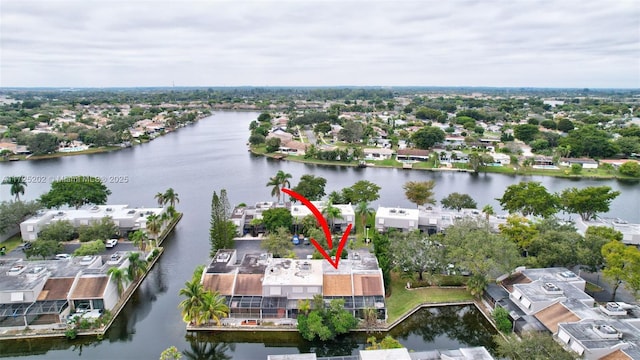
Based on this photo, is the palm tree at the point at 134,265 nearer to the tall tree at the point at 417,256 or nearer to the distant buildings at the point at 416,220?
the tall tree at the point at 417,256

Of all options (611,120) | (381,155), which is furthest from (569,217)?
(611,120)

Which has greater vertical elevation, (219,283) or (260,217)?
(260,217)

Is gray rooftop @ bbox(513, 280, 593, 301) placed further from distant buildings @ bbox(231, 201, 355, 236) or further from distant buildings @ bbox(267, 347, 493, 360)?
distant buildings @ bbox(231, 201, 355, 236)

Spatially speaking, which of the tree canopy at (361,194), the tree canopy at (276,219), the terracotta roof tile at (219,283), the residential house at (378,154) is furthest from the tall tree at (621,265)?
the residential house at (378,154)

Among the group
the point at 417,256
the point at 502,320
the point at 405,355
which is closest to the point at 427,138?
the point at 417,256

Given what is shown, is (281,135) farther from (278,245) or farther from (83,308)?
(83,308)

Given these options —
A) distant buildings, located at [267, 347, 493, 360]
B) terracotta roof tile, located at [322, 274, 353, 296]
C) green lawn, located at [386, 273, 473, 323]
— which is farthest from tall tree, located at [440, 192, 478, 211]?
distant buildings, located at [267, 347, 493, 360]
